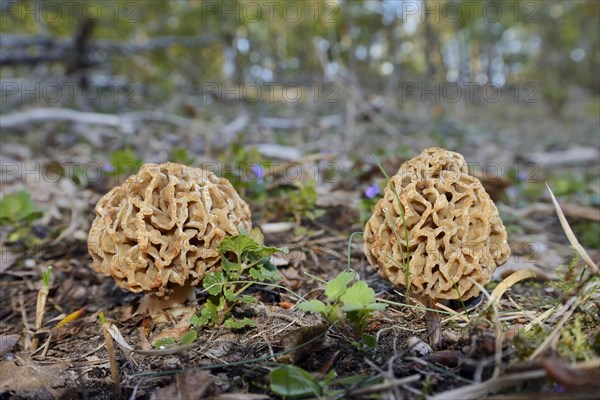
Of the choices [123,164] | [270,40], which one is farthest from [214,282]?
[270,40]

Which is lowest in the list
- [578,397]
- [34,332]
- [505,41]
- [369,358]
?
[34,332]

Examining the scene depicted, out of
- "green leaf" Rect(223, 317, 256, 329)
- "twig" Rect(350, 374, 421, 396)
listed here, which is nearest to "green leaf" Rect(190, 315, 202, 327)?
"green leaf" Rect(223, 317, 256, 329)

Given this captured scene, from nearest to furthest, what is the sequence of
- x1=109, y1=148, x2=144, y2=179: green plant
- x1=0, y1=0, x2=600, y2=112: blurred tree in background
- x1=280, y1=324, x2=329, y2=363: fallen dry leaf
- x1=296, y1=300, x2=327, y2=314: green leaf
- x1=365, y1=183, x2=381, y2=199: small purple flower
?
x1=296, y1=300, x2=327, y2=314: green leaf → x1=280, y1=324, x2=329, y2=363: fallen dry leaf → x1=365, y1=183, x2=381, y2=199: small purple flower → x1=109, y1=148, x2=144, y2=179: green plant → x1=0, y1=0, x2=600, y2=112: blurred tree in background

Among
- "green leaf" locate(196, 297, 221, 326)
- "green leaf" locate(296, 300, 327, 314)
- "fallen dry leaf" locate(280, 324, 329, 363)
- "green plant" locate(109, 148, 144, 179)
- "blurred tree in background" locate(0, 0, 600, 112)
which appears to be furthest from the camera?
"blurred tree in background" locate(0, 0, 600, 112)

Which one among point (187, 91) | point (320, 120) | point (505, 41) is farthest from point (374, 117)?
point (505, 41)

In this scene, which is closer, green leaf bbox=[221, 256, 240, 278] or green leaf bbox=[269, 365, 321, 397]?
green leaf bbox=[269, 365, 321, 397]

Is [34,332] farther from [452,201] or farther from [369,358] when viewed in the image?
[452,201]

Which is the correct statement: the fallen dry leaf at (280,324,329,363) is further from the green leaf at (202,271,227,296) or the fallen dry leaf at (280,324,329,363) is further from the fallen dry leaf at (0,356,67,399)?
the fallen dry leaf at (0,356,67,399)
